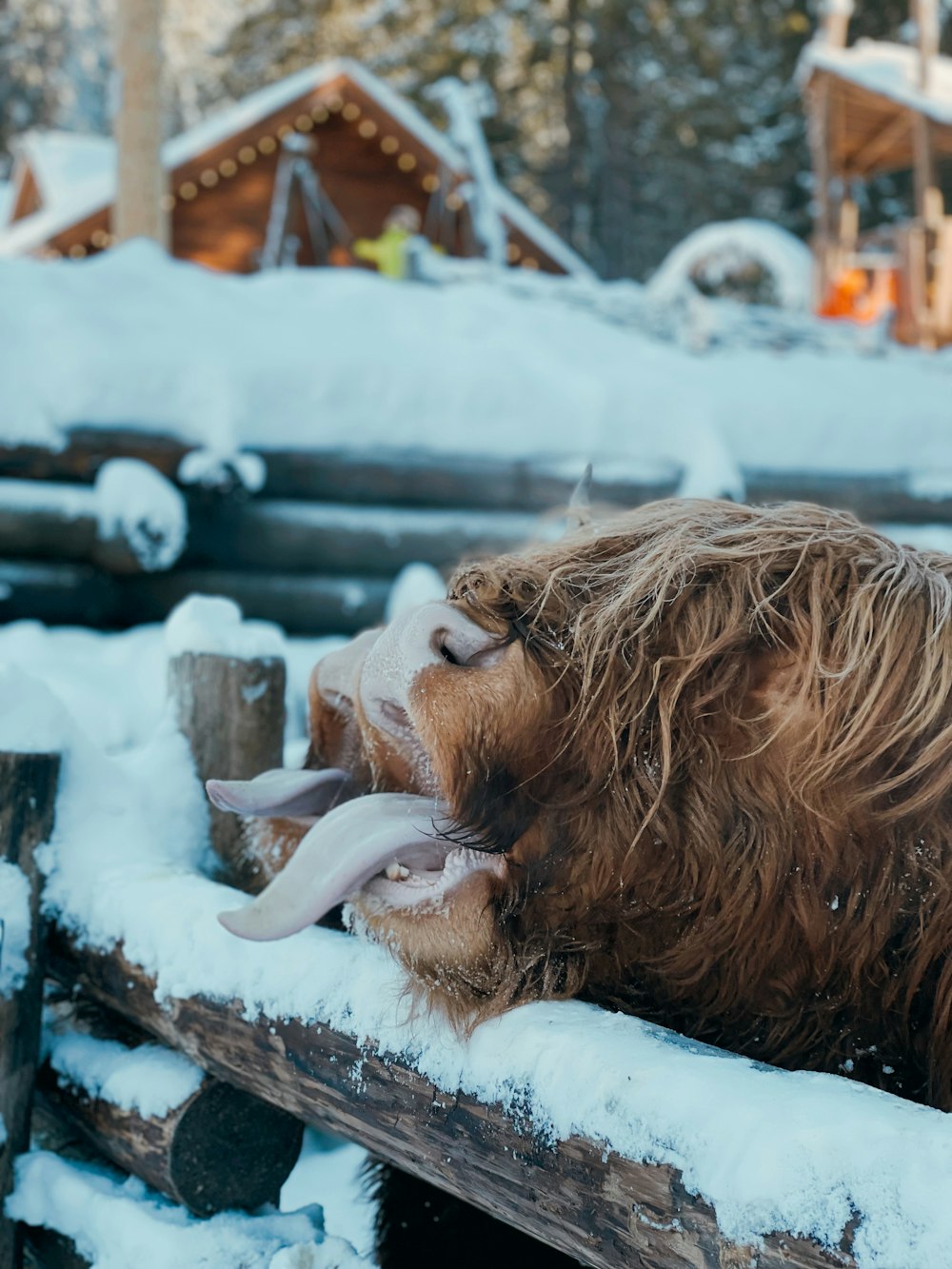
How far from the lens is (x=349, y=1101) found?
1.25m

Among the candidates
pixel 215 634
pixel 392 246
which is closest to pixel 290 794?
pixel 215 634

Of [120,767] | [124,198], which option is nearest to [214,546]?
[124,198]

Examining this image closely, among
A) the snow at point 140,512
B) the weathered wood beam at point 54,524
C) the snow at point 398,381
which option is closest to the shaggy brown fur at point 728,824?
the snow at point 140,512

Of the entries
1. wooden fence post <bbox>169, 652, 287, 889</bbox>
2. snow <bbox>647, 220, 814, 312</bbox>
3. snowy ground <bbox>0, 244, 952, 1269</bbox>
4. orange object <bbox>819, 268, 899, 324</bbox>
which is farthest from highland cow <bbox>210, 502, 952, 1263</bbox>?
snow <bbox>647, 220, 814, 312</bbox>

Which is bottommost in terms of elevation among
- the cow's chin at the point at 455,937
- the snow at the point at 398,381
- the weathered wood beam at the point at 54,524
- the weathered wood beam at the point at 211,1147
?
the weathered wood beam at the point at 211,1147

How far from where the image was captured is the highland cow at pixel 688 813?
110cm

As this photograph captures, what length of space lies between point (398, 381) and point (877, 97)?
366 inches

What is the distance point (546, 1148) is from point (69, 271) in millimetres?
5531

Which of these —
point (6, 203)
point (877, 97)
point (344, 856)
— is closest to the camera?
point (344, 856)

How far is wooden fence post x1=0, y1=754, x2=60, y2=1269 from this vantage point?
162 centimetres

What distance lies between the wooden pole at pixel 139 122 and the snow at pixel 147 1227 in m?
6.62

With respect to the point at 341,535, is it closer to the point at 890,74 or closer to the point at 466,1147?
the point at 466,1147

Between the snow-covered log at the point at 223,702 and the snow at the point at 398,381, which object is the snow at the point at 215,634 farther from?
the snow at the point at 398,381

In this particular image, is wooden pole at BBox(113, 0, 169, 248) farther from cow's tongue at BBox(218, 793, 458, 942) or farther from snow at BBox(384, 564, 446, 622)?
cow's tongue at BBox(218, 793, 458, 942)
